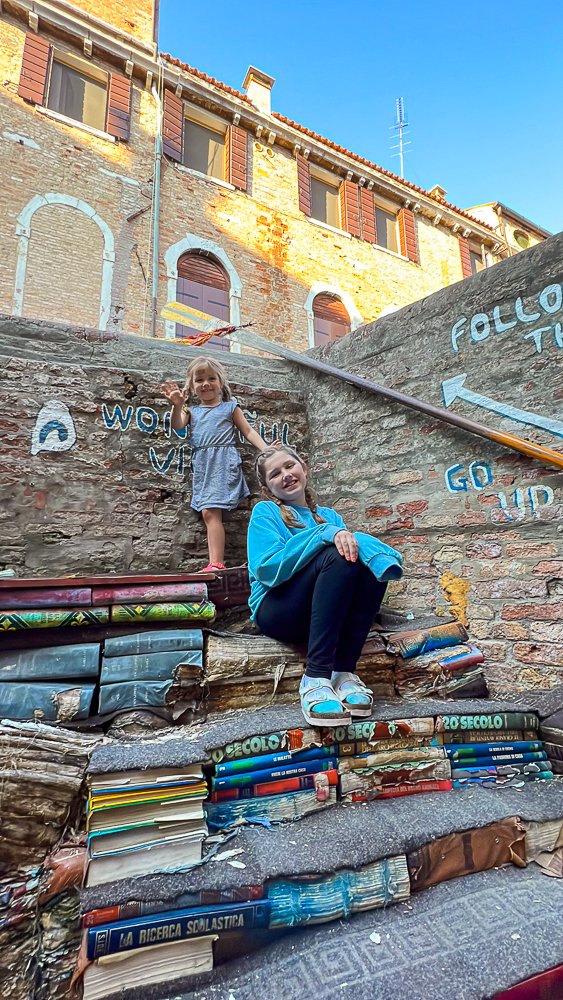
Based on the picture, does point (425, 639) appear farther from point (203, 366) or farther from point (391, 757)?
point (203, 366)

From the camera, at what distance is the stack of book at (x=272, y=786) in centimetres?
154

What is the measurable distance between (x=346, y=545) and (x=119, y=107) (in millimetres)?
9914

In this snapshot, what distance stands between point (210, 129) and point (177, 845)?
11.4 metres

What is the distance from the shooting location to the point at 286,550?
78.1 inches

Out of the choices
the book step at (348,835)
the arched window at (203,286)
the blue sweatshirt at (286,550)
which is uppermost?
the arched window at (203,286)

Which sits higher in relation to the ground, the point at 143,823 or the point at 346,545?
the point at 346,545

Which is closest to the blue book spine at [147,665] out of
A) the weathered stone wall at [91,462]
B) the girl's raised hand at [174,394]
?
the weathered stone wall at [91,462]

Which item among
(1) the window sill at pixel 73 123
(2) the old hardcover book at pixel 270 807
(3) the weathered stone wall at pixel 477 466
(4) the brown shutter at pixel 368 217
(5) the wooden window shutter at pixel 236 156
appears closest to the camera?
(2) the old hardcover book at pixel 270 807

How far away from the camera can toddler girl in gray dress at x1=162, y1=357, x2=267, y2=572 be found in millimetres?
Result: 3051

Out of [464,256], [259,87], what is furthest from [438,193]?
[259,87]

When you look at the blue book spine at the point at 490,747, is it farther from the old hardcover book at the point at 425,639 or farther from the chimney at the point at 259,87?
the chimney at the point at 259,87

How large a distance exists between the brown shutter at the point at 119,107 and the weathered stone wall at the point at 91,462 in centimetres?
725

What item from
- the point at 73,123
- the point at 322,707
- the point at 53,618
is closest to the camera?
the point at 322,707

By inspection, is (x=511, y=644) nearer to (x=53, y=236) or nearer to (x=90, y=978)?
(x=90, y=978)
